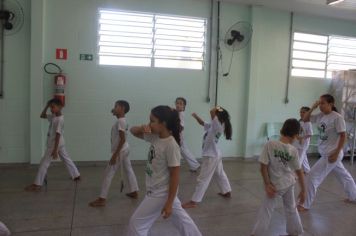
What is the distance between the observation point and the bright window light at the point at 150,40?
6297 millimetres

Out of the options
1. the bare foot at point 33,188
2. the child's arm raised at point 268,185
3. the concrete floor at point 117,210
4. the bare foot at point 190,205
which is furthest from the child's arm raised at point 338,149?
the bare foot at point 33,188

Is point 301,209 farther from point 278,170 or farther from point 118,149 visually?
point 118,149

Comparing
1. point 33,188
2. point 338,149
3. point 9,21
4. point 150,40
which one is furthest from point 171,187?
point 9,21

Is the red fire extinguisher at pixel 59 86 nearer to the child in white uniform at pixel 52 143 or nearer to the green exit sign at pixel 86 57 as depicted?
the green exit sign at pixel 86 57

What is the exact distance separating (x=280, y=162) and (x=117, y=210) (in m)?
2.05

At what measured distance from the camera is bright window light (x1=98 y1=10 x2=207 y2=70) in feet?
20.7

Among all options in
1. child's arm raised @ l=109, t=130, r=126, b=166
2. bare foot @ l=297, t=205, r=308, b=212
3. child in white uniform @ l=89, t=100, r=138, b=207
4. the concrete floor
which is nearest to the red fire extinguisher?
the concrete floor

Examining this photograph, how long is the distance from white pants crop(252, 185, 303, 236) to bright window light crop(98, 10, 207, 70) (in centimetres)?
414

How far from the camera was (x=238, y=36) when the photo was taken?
677 cm

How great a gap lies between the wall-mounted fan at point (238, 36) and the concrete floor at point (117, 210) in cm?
288

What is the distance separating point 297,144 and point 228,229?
10.0ft

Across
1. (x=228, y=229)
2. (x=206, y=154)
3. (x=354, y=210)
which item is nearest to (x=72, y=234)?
(x=228, y=229)

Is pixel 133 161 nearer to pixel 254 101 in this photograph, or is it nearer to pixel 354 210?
pixel 254 101

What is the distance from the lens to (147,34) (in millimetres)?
6504
